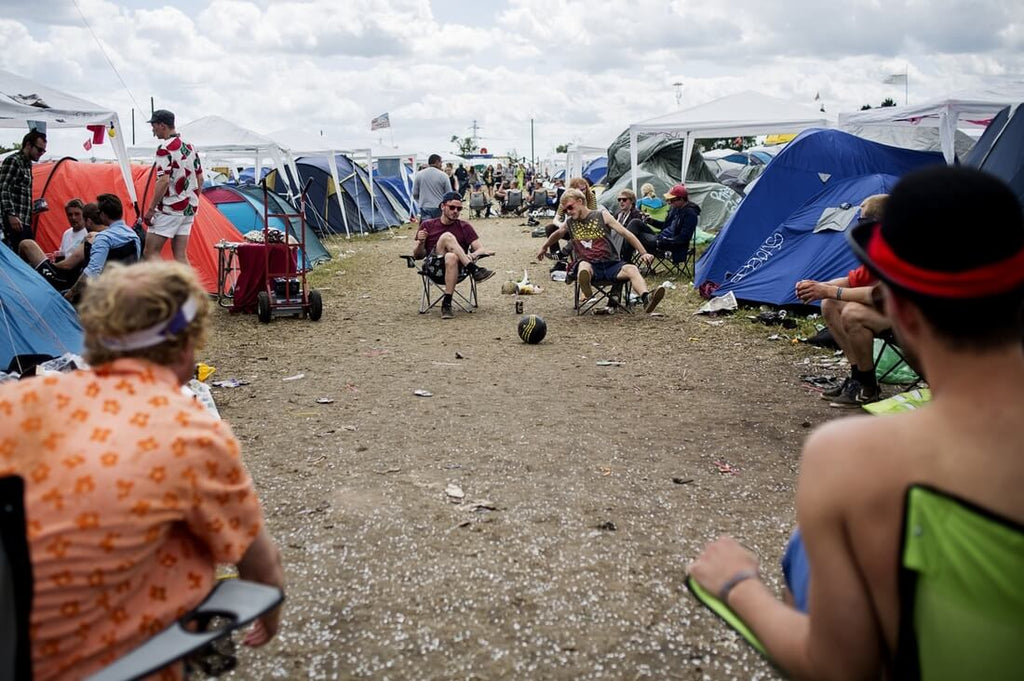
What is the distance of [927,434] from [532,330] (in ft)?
23.4

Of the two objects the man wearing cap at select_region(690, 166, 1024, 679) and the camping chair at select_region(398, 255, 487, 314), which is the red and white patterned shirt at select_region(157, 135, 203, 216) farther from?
the man wearing cap at select_region(690, 166, 1024, 679)

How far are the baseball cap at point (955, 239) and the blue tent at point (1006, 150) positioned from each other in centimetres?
678

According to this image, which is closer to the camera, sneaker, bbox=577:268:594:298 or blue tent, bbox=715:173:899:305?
blue tent, bbox=715:173:899:305

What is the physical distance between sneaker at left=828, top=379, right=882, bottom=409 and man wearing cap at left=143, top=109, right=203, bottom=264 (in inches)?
240

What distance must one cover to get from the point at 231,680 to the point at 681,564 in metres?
1.82

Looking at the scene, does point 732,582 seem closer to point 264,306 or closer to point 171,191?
point 171,191

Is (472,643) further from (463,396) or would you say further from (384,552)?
(463,396)

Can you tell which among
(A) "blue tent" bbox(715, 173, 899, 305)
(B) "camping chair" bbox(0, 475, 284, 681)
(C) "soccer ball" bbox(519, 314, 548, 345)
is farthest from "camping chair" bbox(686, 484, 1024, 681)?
(A) "blue tent" bbox(715, 173, 899, 305)

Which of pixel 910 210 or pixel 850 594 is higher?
pixel 910 210

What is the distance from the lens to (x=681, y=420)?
19.1 ft

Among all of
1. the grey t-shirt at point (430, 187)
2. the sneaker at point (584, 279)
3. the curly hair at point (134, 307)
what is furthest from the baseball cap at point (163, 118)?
the curly hair at point (134, 307)

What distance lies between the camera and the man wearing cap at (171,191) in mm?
8414

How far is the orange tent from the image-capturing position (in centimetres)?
1130

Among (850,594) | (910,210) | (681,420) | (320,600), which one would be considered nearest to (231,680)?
(320,600)
